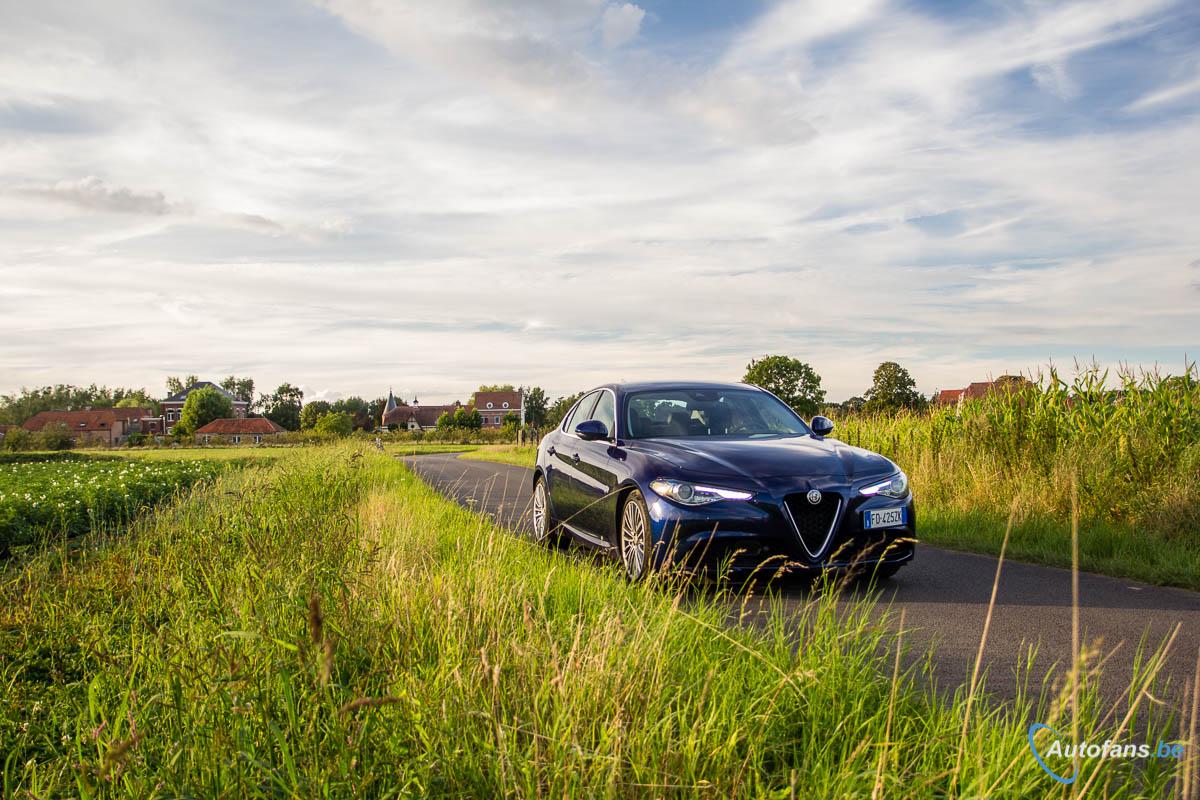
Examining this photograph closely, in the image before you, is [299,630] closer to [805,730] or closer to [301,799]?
[301,799]

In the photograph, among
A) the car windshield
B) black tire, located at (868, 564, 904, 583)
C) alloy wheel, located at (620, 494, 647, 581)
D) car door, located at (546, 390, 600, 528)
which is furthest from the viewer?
car door, located at (546, 390, 600, 528)

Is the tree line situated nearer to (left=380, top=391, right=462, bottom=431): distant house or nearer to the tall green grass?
(left=380, top=391, right=462, bottom=431): distant house

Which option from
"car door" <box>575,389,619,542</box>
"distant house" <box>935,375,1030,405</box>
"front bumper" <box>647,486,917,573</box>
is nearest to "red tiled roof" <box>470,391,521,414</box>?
"distant house" <box>935,375,1030,405</box>

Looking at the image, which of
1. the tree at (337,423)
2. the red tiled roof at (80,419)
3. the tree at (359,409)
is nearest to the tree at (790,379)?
the tree at (337,423)

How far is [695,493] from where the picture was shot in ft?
21.1

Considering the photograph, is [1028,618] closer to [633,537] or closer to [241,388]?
[633,537]

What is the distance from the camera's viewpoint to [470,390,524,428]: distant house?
148125 mm

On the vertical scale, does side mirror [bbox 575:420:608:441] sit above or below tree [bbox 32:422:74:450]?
above

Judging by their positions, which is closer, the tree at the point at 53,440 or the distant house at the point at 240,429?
the tree at the point at 53,440

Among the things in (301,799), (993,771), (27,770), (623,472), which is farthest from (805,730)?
(623,472)

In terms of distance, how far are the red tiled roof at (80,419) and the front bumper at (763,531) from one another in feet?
506

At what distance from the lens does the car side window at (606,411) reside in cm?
812

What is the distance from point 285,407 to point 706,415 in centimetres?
16066

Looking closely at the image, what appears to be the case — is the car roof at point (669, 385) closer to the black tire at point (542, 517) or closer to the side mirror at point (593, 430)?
the side mirror at point (593, 430)
